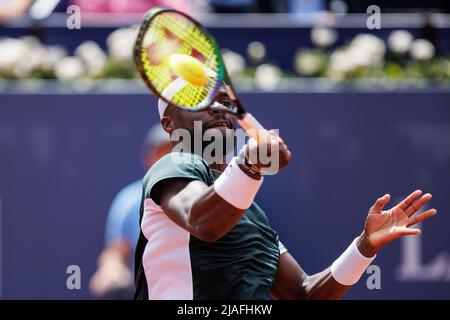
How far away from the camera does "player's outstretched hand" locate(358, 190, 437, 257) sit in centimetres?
323

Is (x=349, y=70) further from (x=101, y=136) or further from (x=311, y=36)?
(x=101, y=136)

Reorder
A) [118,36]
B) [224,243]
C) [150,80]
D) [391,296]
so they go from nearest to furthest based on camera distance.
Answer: [150,80] < [224,243] < [391,296] < [118,36]

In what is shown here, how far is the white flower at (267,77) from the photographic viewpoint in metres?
6.17

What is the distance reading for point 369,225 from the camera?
3.26m

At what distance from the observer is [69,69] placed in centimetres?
610

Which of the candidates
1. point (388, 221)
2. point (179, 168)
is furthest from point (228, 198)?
point (388, 221)

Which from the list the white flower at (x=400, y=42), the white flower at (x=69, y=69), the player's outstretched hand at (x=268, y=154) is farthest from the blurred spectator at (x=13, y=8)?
the player's outstretched hand at (x=268, y=154)

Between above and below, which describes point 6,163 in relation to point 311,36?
Result: below

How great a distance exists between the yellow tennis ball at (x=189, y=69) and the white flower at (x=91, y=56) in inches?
132

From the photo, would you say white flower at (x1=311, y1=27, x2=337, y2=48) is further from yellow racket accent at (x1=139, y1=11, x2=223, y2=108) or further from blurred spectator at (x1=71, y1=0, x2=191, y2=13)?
yellow racket accent at (x1=139, y1=11, x2=223, y2=108)

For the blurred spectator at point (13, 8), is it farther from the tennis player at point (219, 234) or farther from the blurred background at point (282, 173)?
the tennis player at point (219, 234)
